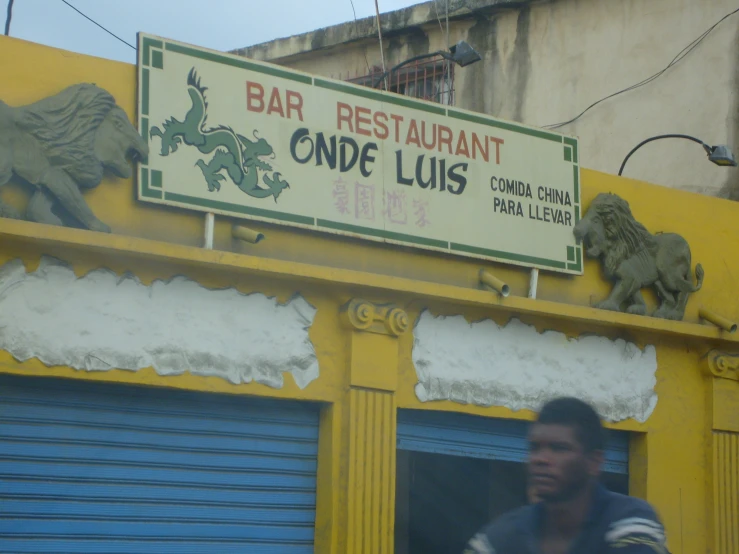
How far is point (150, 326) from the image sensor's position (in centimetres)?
654

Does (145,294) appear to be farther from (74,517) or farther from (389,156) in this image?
(389,156)

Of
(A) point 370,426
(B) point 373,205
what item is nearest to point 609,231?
(B) point 373,205

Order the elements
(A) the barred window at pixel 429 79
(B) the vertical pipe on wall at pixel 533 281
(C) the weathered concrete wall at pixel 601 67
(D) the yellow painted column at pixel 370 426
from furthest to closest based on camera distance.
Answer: (A) the barred window at pixel 429 79 → (C) the weathered concrete wall at pixel 601 67 → (B) the vertical pipe on wall at pixel 533 281 → (D) the yellow painted column at pixel 370 426

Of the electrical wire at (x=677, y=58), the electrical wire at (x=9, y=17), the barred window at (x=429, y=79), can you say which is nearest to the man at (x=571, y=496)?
the electrical wire at (x=9, y=17)

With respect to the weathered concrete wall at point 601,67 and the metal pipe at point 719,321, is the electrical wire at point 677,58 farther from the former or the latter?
the metal pipe at point 719,321

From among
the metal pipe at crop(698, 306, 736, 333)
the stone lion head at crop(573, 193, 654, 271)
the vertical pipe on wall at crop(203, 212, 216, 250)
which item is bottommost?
the metal pipe at crop(698, 306, 736, 333)

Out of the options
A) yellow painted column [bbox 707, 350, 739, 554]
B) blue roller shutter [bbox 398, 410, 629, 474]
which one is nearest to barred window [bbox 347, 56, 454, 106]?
yellow painted column [bbox 707, 350, 739, 554]

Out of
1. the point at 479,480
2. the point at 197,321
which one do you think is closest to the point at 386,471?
the point at 197,321

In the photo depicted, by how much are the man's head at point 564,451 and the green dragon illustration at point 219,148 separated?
3825 mm

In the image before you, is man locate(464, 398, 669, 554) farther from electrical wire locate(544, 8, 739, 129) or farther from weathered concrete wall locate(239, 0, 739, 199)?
electrical wire locate(544, 8, 739, 129)

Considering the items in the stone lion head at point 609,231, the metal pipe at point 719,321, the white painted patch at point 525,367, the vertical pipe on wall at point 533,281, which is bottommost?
the white painted patch at point 525,367

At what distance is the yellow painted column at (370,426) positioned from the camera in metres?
7.16

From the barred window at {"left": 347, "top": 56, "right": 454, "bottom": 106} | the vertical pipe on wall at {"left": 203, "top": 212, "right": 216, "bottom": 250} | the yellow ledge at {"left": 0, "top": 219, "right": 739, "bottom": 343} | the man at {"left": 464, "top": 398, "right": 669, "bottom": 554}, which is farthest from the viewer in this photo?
the barred window at {"left": 347, "top": 56, "right": 454, "bottom": 106}

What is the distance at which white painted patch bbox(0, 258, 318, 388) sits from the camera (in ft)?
20.2
